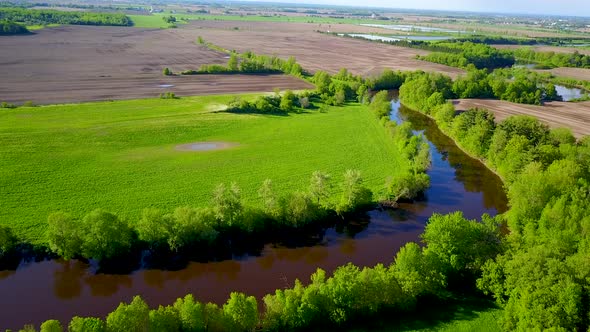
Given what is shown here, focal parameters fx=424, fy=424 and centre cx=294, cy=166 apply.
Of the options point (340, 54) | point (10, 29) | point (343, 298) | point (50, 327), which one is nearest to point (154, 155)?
point (50, 327)

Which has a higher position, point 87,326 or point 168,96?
point 168,96

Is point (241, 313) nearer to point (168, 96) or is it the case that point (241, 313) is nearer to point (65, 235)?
point (65, 235)

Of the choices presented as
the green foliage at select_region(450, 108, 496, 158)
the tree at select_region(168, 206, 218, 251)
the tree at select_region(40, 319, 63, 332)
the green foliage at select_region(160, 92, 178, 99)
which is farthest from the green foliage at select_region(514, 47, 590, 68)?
the tree at select_region(40, 319, 63, 332)

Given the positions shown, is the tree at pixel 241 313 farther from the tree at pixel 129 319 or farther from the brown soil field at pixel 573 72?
the brown soil field at pixel 573 72

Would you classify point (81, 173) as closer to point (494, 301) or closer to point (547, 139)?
point (494, 301)

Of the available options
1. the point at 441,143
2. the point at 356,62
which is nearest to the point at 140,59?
the point at 356,62

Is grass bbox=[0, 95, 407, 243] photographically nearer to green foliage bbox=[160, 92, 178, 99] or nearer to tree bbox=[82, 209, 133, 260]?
green foliage bbox=[160, 92, 178, 99]
